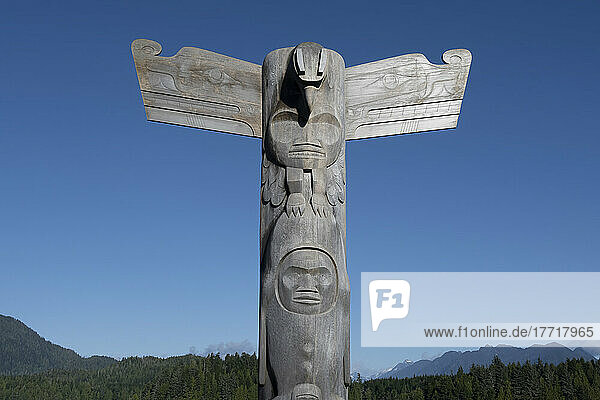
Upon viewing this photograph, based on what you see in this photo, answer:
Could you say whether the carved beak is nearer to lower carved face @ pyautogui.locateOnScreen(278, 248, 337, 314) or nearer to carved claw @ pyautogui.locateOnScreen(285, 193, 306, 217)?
carved claw @ pyautogui.locateOnScreen(285, 193, 306, 217)

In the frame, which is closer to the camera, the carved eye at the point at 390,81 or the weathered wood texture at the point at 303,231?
the weathered wood texture at the point at 303,231

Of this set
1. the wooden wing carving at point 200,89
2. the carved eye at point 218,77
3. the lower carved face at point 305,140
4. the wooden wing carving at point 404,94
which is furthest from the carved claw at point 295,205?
the carved eye at point 218,77

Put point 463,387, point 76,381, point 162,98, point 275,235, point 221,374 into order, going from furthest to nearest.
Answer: point 76,381
point 221,374
point 463,387
point 162,98
point 275,235

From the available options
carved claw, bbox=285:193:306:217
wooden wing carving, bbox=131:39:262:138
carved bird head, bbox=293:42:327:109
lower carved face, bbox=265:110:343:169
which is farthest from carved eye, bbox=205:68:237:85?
carved claw, bbox=285:193:306:217

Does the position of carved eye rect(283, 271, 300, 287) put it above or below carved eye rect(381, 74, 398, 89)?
below

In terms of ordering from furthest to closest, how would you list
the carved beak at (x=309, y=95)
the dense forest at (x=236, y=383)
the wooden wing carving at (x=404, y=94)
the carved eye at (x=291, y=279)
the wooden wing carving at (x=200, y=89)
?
the dense forest at (x=236, y=383) → the wooden wing carving at (x=404, y=94) → the wooden wing carving at (x=200, y=89) → the carved beak at (x=309, y=95) → the carved eye at (x=291, y=279)

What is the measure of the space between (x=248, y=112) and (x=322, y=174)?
1.04 metres

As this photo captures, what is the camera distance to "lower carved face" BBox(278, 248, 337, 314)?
454cm

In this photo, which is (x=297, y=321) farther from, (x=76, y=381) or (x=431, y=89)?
(x=76, y=381)

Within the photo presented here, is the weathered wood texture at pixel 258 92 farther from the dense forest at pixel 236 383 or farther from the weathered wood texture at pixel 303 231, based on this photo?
the dense forest at pixel 236 383

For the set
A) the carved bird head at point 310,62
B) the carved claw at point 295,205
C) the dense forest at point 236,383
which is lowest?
the dense forest at point 236,383

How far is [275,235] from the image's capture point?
186 inches

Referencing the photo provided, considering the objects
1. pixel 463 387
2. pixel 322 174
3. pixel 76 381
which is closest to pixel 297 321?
pixel 322 174

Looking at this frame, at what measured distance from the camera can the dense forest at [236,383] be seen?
59.7m
